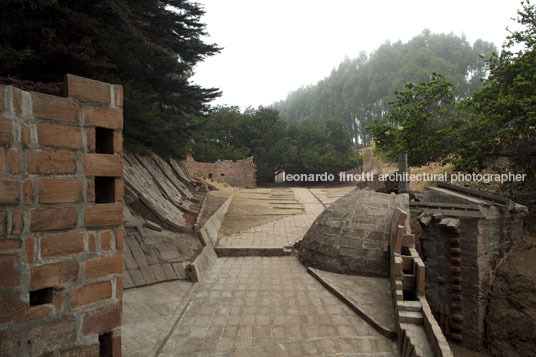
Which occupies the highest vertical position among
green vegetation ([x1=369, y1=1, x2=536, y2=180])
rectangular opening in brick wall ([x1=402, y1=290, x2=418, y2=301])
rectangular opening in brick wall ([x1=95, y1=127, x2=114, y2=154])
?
green vegetation ([x1=369, y1=1, x2=536, y2=180])

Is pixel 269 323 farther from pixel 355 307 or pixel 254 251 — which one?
pixel 254 251

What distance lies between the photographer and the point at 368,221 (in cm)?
876

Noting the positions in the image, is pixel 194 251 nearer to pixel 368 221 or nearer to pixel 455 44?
pixel 368 221

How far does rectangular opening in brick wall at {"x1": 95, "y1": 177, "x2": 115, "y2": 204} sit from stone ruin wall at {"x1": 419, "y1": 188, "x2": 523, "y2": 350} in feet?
32.6

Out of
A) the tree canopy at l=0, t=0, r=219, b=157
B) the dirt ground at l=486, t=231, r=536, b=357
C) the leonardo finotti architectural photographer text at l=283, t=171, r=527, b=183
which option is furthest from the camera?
the leonardo finotti architectural photographer text at l=283, t=171, r=527, b=183

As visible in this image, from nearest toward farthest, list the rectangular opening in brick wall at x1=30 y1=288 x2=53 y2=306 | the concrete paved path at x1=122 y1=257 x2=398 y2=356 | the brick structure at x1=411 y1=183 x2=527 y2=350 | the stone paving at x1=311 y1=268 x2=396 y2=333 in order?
1. the rectangular opening in brick wall at x1=30 y1=288 x2=53 y2=306
2. the concrete paved path at x1=122 y1=257 x2=398 y2=356
3. the stone paving at x1=311 y1=268 x2=396 y2=333
4. the brick structure at x1=411 y1=183 x2=527 y2=350

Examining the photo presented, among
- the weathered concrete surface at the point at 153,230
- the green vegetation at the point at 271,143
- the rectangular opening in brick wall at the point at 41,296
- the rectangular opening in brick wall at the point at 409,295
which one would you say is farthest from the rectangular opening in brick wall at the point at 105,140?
the green vegetation at the point at 271,143

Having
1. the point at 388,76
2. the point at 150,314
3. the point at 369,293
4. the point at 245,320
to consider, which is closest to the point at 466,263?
the point at 369,293

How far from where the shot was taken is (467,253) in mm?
9648

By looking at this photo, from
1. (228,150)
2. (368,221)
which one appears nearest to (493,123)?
(368,221)

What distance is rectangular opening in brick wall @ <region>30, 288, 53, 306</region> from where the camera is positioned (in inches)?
86.0

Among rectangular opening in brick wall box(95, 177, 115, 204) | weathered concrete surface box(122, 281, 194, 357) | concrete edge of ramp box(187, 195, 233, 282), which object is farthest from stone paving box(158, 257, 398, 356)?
rectangular opening in brick wall box(95, 177, 115, 204)

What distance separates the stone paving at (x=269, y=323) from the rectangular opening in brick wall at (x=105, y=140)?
11.5ft

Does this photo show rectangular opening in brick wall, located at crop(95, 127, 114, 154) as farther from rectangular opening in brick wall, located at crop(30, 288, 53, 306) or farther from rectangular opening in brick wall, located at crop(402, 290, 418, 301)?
rectangular opening in brick wall, located at crop(402, 290, 418, 301)
